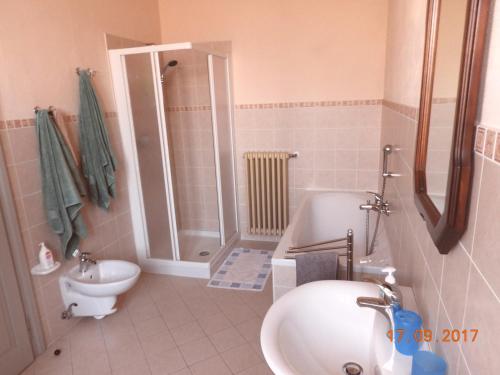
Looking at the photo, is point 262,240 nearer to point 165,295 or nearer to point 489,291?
point 165,295

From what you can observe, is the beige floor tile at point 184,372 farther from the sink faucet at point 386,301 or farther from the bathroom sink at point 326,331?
the sink faucet at point 386,301

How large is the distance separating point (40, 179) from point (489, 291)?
7.55 ft

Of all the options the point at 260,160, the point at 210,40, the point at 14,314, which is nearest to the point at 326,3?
the point at 210,40

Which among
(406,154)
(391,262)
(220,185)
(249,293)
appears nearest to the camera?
(406,154)

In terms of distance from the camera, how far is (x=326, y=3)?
3010mm

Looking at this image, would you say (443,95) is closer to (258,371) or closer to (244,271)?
(258,371)

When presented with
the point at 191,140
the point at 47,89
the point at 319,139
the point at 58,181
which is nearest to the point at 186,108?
the point at 191,140

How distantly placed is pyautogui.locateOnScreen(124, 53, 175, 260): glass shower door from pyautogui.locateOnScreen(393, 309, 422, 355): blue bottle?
91.2 inches

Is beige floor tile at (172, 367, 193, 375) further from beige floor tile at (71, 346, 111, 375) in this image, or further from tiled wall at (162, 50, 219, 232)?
tiled wall at (162, 50, 219, 232)

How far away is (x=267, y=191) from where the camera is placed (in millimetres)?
3490

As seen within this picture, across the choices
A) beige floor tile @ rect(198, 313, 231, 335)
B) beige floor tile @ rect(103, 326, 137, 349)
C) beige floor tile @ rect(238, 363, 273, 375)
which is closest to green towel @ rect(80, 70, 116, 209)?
beige floor tile @ rect(103, 326, 137, 349)

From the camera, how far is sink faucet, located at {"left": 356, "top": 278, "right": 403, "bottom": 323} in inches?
41.2

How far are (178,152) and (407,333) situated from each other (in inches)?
114

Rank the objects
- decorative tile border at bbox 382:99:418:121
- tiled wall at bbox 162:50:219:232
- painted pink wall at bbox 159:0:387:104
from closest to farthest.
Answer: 1. decorative tile border at bbox 382:99:418:121
2. painted pink wall at bbox 159:0:387:104
3. tiled wall at bbox 162:50:219:232
